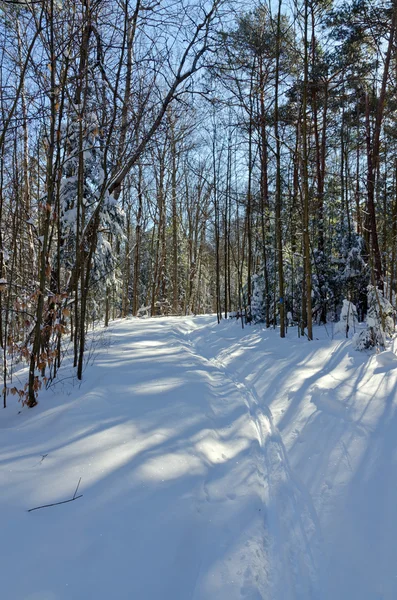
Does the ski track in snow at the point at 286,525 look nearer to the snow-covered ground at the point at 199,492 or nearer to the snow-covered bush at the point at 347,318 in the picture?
the snow-covered ground at the point at 199,492

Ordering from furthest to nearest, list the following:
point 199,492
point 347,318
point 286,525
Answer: point 347,318 → point 199,492 → point 286,525

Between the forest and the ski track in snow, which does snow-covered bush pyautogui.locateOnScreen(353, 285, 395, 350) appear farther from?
the ski track in snow

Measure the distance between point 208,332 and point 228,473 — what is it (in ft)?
28.9

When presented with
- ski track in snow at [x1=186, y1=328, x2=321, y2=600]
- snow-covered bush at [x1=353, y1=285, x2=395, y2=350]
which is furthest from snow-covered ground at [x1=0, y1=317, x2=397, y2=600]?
snow-covered bush at [x1=353, y1=285, x2=395, y2=350]

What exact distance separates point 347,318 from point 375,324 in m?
1.71

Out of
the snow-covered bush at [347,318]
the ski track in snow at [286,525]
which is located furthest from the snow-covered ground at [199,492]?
the snow-covered bush at [347,318]

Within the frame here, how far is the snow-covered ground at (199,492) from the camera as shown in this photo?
1.78 m

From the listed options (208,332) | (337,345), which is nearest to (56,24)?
(337,345)

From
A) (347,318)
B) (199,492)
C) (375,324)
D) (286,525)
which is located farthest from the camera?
(347,318)

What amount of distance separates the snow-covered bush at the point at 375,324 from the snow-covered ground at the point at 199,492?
151 centimetres

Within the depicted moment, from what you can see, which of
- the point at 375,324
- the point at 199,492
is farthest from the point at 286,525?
the point at 375,324

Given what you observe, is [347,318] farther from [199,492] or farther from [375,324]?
[199,492]

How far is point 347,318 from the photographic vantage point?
25.3 feet

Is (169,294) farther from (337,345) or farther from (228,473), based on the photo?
(228,473)
